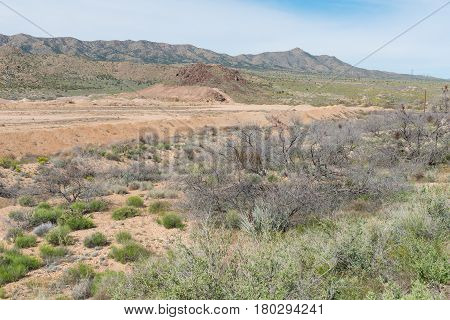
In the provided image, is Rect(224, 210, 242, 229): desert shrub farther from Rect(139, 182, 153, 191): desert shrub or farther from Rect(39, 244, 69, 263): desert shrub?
Rect(139, 182, 153, 191): desert shrub

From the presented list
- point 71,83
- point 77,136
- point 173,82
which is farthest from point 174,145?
point 71,83

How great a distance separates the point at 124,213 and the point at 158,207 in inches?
48.7

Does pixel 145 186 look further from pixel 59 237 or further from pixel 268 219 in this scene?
pixel 268 219

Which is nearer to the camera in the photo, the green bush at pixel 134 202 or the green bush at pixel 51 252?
Answer: the green bush at pixel 51 252

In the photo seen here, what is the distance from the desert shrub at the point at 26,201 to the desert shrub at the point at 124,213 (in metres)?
3.91

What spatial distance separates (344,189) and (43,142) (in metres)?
21.3

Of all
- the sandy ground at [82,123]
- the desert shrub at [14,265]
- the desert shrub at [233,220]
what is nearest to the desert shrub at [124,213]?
the desert shrub at [14,265]

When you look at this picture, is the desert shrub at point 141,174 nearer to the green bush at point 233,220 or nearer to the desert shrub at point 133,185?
the desert shrub at point 133,185

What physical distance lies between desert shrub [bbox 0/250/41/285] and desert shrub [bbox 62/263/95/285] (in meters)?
1.06

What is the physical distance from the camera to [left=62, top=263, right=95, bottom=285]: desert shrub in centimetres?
909

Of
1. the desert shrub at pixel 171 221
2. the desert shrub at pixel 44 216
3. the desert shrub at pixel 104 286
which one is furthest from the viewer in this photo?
the desert shrub at pixel 44 216

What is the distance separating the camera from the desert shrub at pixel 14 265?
9312 millimetres

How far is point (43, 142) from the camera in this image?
28.2m

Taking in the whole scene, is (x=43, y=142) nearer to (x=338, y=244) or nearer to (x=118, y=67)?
(x=338, y=244)
